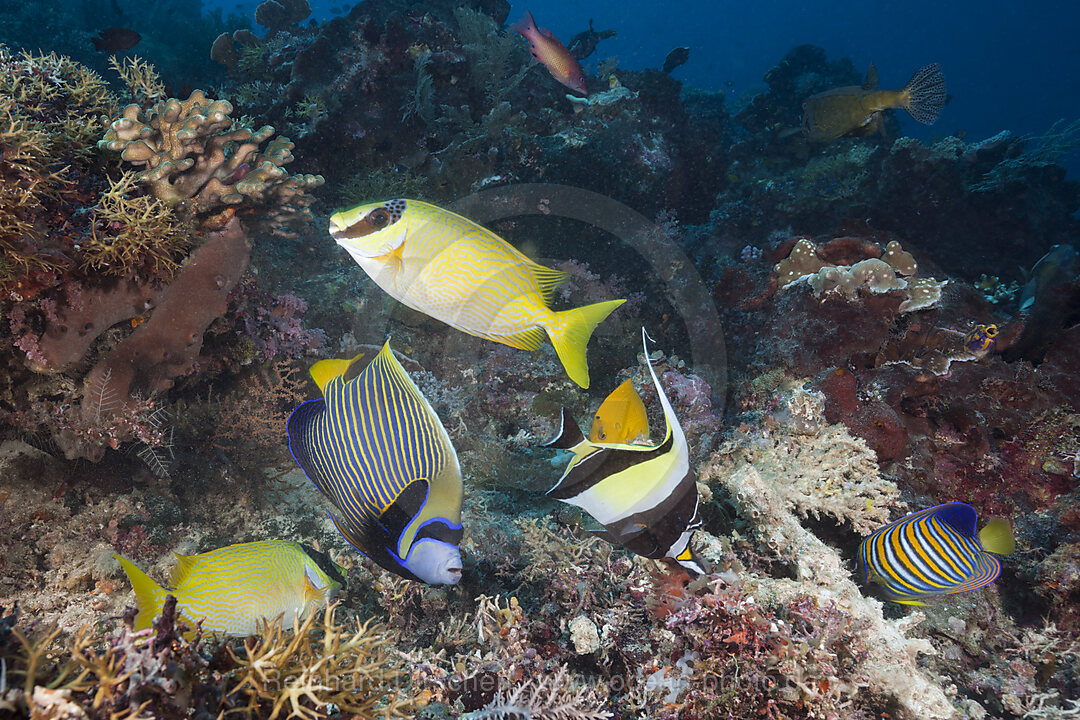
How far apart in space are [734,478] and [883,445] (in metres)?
1.51

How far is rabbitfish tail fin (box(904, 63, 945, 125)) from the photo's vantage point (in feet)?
19.5

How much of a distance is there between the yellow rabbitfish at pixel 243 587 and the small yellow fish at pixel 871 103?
24.7ft

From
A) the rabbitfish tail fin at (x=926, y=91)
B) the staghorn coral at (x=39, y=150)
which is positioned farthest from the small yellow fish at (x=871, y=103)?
the staghorn coral at (x=39, y=150)

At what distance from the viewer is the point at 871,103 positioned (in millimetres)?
5895

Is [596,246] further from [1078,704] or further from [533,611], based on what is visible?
[1078,704]

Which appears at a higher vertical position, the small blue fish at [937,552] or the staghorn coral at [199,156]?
the staghorn coral at [199,156]

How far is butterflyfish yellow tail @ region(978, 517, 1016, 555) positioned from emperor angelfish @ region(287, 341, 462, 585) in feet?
8.72

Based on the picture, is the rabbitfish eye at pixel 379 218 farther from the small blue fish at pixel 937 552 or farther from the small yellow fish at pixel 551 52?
the small yellow fish at pixel 551 52

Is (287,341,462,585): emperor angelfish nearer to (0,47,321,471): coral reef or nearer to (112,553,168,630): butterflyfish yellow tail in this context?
(112,553,168,630): butterflyfish yellow tail

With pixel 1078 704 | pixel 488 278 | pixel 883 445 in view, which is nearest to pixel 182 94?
pixel 488 278

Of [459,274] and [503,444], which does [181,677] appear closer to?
[459,274]

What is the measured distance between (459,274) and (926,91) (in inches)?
288

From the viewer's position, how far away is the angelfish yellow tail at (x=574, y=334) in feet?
6.02

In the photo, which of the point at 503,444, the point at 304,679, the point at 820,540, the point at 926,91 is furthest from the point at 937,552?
the point at 926,91
